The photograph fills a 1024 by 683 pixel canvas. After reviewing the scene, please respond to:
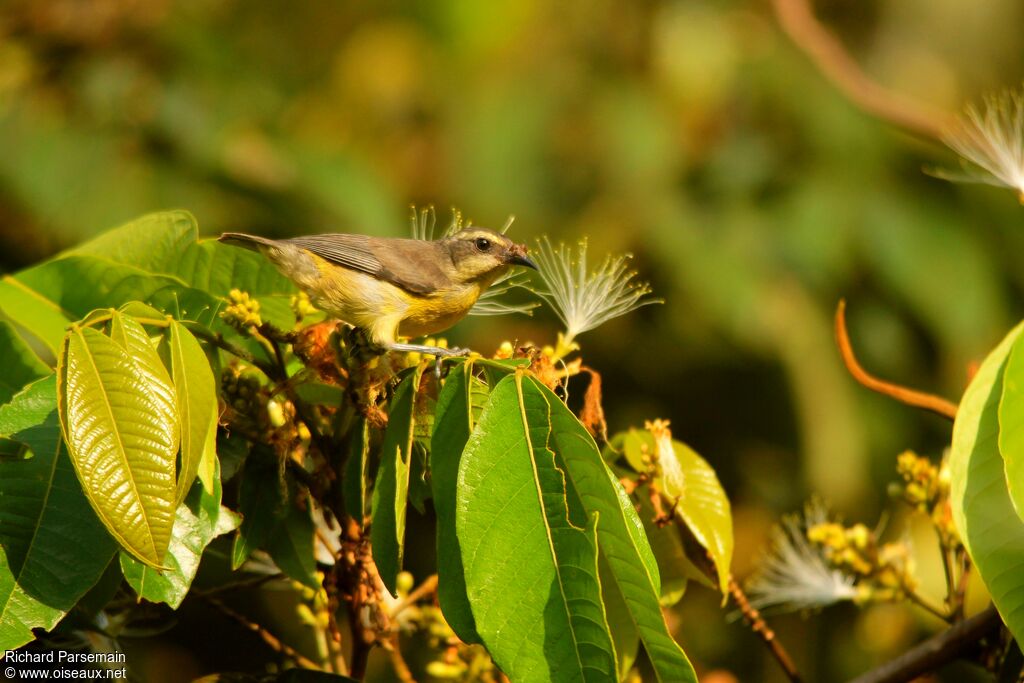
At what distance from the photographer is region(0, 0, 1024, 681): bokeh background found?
536cm

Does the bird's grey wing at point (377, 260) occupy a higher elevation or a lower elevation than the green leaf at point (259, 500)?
higher

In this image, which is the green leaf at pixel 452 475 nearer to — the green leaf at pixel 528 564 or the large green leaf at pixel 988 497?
the green leaf at pixel 528 564

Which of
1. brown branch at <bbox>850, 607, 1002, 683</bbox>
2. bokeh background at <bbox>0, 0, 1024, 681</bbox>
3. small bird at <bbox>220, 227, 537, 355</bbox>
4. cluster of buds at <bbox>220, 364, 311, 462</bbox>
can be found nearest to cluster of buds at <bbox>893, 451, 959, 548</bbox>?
brown branch at <bbox>850, 607, 1002, 683</bbox>

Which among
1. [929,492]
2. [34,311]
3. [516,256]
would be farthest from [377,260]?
[929,492]

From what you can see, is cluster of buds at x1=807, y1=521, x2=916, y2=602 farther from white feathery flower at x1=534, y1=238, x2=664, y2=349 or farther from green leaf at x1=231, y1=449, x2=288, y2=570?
green leaf at x1=231, y1=449, x2=288, y2=570

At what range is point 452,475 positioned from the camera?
5.32 feet

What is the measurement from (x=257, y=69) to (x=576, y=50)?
1.87 meters

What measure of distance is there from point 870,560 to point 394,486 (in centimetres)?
114

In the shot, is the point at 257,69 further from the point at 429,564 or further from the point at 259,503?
the point at 259,503

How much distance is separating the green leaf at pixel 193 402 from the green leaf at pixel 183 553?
13 cm

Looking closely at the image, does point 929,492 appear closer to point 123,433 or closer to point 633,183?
point 123,433

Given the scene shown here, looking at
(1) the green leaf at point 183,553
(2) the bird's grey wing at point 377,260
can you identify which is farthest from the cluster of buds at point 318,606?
(2) the bird's grey wing at point 377,260

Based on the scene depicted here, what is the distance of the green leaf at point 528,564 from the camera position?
1.46m

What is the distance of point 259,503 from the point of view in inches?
76.9
